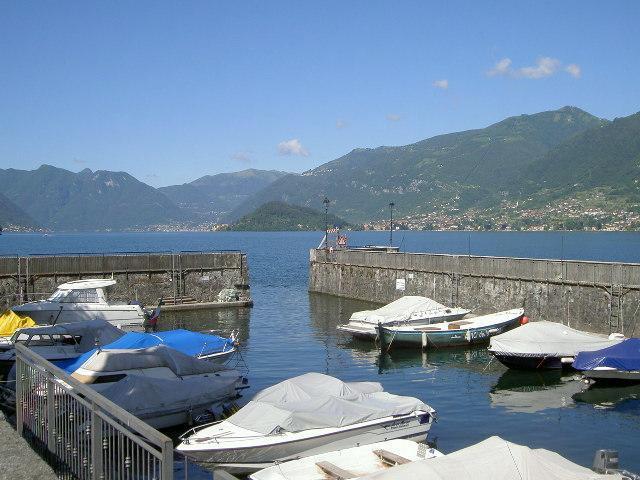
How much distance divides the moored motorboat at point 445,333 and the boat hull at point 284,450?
1732cm

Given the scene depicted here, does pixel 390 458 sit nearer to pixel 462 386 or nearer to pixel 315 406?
pixel 315 406

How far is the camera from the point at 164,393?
21.4m

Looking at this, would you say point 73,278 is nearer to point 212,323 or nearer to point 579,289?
point 212,323

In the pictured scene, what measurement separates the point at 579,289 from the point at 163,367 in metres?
23.1

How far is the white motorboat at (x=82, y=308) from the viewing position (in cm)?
3962

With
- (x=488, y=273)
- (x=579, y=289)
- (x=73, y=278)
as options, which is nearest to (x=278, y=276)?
(x=73, y=278)

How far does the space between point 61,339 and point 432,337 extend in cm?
1803

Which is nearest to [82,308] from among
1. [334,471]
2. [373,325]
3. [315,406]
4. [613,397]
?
[373,325]

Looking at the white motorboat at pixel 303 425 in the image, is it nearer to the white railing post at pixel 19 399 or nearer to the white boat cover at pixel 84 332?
the white railing post at pixel 19 399

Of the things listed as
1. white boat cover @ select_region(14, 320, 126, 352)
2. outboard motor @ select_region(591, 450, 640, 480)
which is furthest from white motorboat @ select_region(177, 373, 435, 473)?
white boat cover @ select_region(14, 320, 126, 352)

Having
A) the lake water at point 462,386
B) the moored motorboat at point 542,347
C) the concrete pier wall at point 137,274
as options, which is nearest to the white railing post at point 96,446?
the lake water at point 462,386

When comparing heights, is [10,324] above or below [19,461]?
below

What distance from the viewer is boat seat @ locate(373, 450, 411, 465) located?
612 inches

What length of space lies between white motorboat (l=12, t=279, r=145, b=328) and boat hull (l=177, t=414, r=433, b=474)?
24.3m
